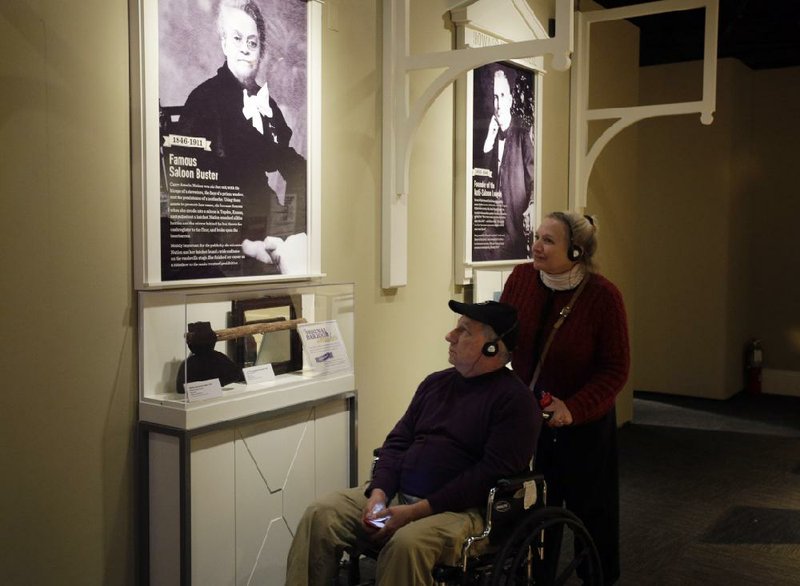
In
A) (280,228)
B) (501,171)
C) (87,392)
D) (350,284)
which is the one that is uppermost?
(501,171)

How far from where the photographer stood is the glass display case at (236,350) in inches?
103

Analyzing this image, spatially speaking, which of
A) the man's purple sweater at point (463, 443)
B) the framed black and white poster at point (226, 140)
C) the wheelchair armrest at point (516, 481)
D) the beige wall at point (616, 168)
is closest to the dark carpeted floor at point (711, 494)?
the beige wall at point (616, 168)

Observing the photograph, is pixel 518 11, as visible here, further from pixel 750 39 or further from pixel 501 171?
pixel 750 39

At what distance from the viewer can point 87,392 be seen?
2494mm

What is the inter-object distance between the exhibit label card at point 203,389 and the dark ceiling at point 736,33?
4.50 m

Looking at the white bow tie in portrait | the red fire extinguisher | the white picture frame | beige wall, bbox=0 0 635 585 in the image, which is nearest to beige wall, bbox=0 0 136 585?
beige wall, bbox=0 0 635 585

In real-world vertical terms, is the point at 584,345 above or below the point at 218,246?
below

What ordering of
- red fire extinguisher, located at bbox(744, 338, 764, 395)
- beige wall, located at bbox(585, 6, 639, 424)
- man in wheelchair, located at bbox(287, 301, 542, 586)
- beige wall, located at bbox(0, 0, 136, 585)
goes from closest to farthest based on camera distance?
beige wall, located at bbox(0, 0, 136, 585), man in wheelchair, located at bbox(287, 301, 542, 586), beige wall, located at bbox(585, 6, 639, 424), red fire extinguisher, located at bbox(744, 338, 764, 395)

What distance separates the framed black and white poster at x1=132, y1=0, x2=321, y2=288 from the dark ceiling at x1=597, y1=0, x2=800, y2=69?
370cm

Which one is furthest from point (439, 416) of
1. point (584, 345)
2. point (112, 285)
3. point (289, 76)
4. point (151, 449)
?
point (289, 76)

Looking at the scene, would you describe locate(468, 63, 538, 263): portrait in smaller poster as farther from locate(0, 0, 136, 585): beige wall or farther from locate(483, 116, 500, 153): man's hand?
locate(0, 0, 136, 585): beige wall

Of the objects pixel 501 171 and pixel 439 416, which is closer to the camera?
pixel 439 416

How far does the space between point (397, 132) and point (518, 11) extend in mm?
1421

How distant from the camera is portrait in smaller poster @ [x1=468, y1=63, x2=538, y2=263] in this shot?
438 cm
